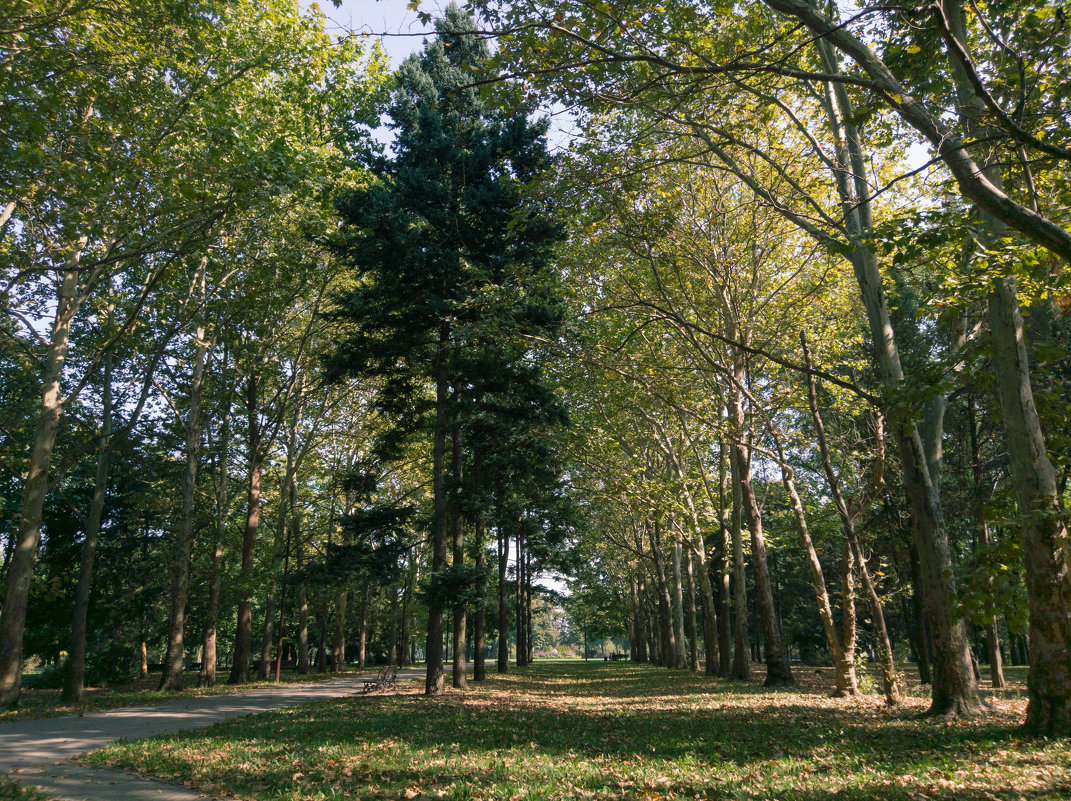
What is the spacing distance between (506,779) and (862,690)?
42.2ft

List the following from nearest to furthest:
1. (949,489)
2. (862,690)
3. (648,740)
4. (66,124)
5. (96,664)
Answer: (648,740)
(66,124)
(862,690)
(949,489)
(96,664)

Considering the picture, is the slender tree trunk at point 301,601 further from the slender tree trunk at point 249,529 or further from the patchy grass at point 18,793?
the patchy grass at point 18,793

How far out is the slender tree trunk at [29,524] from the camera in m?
14.2

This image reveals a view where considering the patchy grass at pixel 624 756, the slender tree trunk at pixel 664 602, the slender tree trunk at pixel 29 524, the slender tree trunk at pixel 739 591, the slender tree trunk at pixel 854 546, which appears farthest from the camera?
the slender tree trunk at pixel 664 602

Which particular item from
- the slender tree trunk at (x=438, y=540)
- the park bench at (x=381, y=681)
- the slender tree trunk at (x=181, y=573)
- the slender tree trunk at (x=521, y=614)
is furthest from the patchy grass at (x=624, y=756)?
the slender tree trunk at (x=521, y=614)

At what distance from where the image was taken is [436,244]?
1719cm

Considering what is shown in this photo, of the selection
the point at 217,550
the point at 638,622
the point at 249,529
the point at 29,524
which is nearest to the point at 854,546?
the point at 29,524

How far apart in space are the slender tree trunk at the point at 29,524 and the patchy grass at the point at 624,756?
670 centimetres

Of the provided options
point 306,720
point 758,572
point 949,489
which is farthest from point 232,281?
point 949,489

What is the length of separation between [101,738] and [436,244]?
507 inches

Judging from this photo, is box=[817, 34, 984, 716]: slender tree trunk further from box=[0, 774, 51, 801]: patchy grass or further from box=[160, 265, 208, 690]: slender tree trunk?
box=[160, 265, 208, 690]: slender tree trunk

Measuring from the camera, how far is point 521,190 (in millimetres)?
9664

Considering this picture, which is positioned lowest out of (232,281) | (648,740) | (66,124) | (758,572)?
(648,740)

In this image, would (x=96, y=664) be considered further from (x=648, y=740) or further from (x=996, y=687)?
(x=996, y=687)
